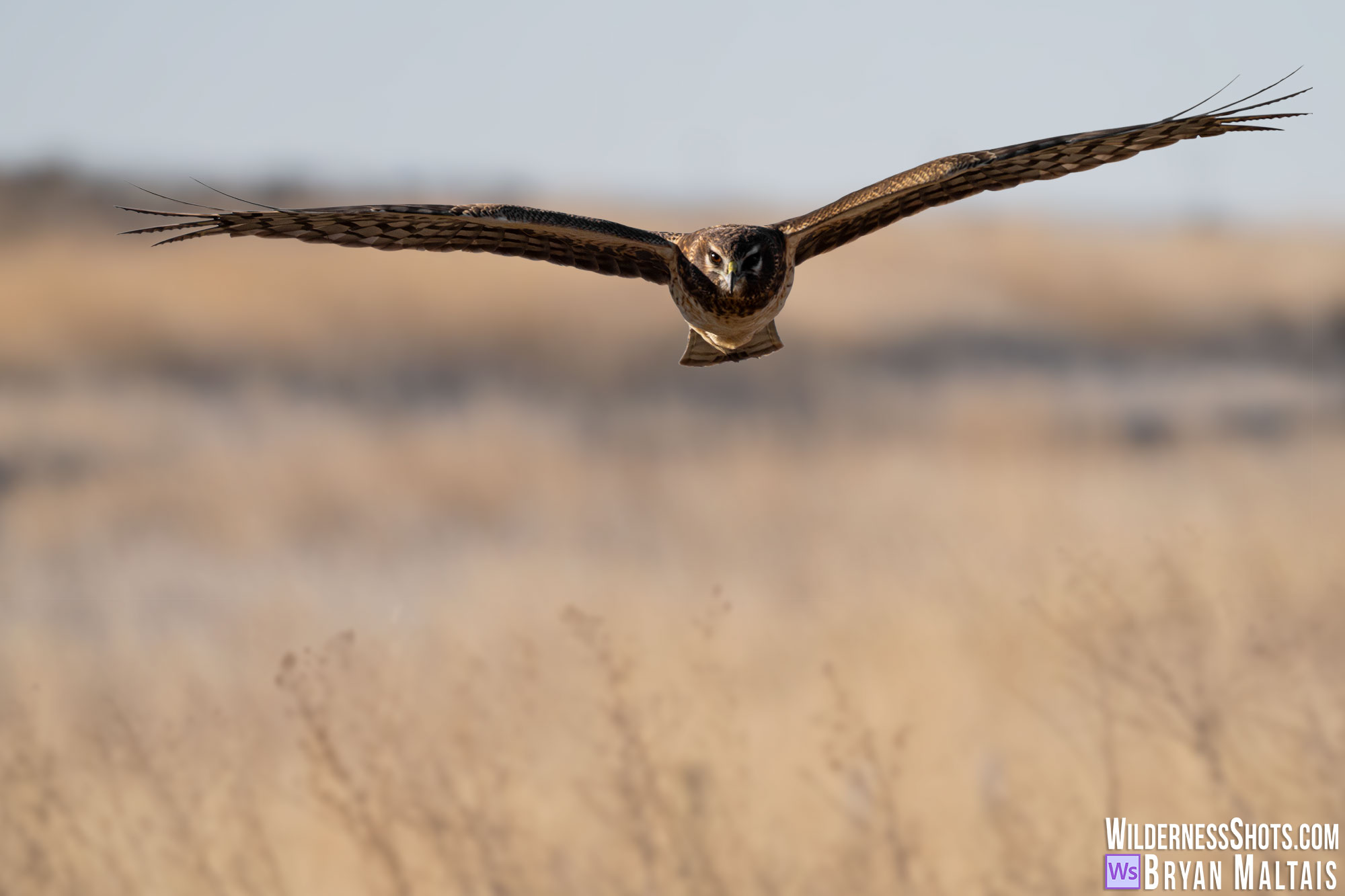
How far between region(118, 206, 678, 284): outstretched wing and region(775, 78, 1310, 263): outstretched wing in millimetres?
1214

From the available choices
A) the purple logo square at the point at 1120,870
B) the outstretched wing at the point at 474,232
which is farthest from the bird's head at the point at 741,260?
the purple logo square at the point at 1120,870

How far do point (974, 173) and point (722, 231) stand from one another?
217 centimetres

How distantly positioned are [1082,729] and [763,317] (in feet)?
123

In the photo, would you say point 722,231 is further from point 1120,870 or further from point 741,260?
point 1120,870

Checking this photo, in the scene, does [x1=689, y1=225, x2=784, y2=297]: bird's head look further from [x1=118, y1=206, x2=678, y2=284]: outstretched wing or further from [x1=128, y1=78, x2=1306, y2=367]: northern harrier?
[x1=118, y1=206, x2=678, y2=284]: outstretched wing

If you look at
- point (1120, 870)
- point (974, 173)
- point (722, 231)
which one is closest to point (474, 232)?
point (722, 231)

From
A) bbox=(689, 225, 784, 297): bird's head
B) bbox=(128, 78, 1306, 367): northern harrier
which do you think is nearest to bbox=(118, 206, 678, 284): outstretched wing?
bbox=(128, 78, 1306, 367): northern harrier

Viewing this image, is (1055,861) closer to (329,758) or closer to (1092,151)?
(329,758)

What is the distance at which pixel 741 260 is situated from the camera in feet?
32.4

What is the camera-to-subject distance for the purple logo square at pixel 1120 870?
1361 inches

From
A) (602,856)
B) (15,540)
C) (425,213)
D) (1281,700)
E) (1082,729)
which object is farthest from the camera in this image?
(15,540)

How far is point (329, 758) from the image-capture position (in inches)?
1168

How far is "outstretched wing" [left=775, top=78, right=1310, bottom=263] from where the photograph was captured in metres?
9.66

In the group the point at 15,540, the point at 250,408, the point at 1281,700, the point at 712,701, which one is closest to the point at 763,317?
the point at 712,701
